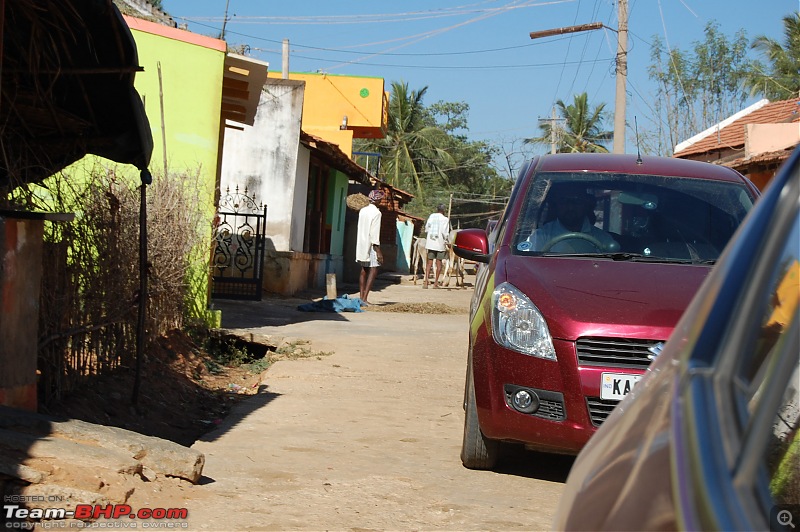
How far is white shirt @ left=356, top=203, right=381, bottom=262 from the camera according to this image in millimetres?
15977

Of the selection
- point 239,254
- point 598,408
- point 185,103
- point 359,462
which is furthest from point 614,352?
point 239,254

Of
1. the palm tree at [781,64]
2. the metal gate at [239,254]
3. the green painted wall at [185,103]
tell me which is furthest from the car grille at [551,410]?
the palm tree at [781,64]

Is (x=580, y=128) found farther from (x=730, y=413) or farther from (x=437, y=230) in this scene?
(x=730, y=413)

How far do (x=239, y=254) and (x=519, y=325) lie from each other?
11.7 meters

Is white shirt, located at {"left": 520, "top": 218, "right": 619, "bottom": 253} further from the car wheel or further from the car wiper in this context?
the car wheel

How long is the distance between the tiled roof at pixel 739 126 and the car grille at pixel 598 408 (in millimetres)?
16603

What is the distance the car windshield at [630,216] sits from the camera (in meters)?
5.51

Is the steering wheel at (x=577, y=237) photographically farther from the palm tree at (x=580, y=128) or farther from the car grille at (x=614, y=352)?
the palm tree at (x=580, y=128)

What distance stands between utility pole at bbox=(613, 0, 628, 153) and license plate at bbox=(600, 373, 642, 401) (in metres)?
16.4

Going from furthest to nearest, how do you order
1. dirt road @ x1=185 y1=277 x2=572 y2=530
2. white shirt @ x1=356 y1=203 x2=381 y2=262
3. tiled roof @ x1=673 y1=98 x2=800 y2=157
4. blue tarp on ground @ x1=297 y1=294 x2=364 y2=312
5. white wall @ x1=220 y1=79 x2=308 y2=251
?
tiled roof @ x1=673 y1=98 x2=800 y2=157 → white wall @ x1=220 y1=79 x2=308 y2=251 → white shirt @ x1=356 y1=203 x2=381 y2=262 → blue tarp on ground @ x1=297 y1=294 x2=364 y2=312 → dirt road @ x1=185 y1=277 x2=572 y2=530

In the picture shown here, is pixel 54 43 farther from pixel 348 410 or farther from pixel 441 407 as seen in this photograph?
pixel 441 407

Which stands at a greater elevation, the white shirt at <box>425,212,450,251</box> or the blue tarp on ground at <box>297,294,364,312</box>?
the white shirt at <box>425,212,450,251</box>

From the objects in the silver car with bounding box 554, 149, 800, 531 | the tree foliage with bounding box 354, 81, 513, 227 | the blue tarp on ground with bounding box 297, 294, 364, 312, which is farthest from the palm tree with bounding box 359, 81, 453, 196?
the silver car with bounding box 554, 149, 800, 531

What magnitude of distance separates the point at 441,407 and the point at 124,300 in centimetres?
274
